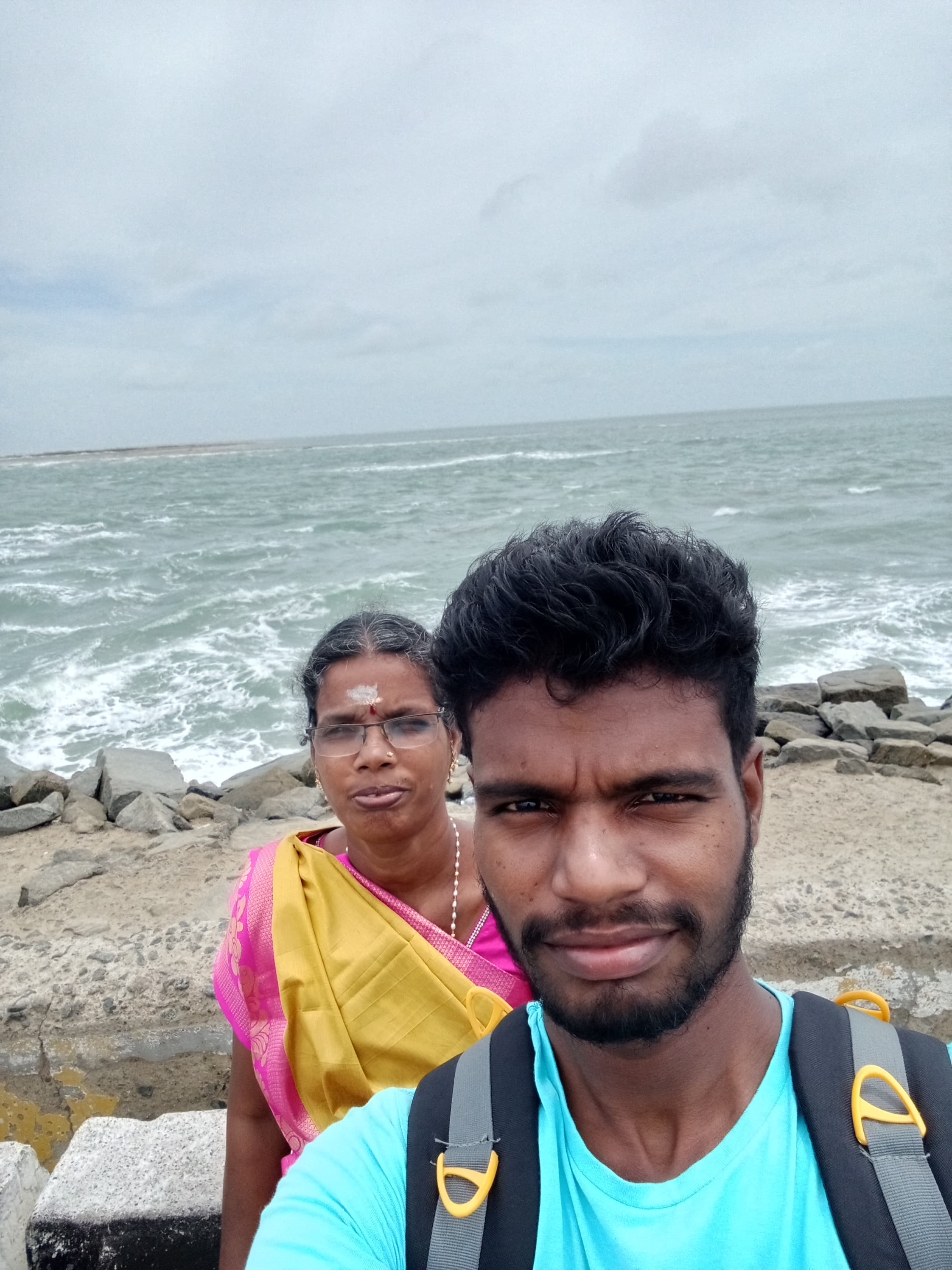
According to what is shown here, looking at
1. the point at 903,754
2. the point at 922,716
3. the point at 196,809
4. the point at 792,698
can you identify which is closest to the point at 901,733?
the point at 903,754

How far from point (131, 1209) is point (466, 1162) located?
122 cm

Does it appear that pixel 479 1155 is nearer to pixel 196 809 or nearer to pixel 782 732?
pixel 196 809

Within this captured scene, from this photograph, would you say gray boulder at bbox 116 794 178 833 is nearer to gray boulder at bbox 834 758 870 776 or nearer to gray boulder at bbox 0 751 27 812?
gray boulder at bbox 0 751 27 812

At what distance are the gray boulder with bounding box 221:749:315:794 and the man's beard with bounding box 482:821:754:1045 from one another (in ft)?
20.3

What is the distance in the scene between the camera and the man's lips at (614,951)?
114cm

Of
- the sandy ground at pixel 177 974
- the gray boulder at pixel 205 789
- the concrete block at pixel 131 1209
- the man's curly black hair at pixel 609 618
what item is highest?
the man's curly black hair at pixel 609 618

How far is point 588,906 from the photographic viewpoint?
114cm

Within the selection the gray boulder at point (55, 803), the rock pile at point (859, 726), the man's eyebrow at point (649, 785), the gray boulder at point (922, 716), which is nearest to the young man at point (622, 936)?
the man's eyebrow at point (649, 785)

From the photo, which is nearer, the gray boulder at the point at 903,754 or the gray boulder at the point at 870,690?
the gray boulder at the point at 903,754

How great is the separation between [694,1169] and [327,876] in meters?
1.13

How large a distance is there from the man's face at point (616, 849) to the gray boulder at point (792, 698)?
23.7 feet

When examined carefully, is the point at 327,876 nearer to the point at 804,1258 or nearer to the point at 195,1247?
the point at 195,1247

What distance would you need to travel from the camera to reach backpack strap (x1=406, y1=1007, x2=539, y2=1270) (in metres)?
1.08

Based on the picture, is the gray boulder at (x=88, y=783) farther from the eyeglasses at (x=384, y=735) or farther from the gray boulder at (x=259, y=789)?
the eyeglasses at (x=384, y=735)
